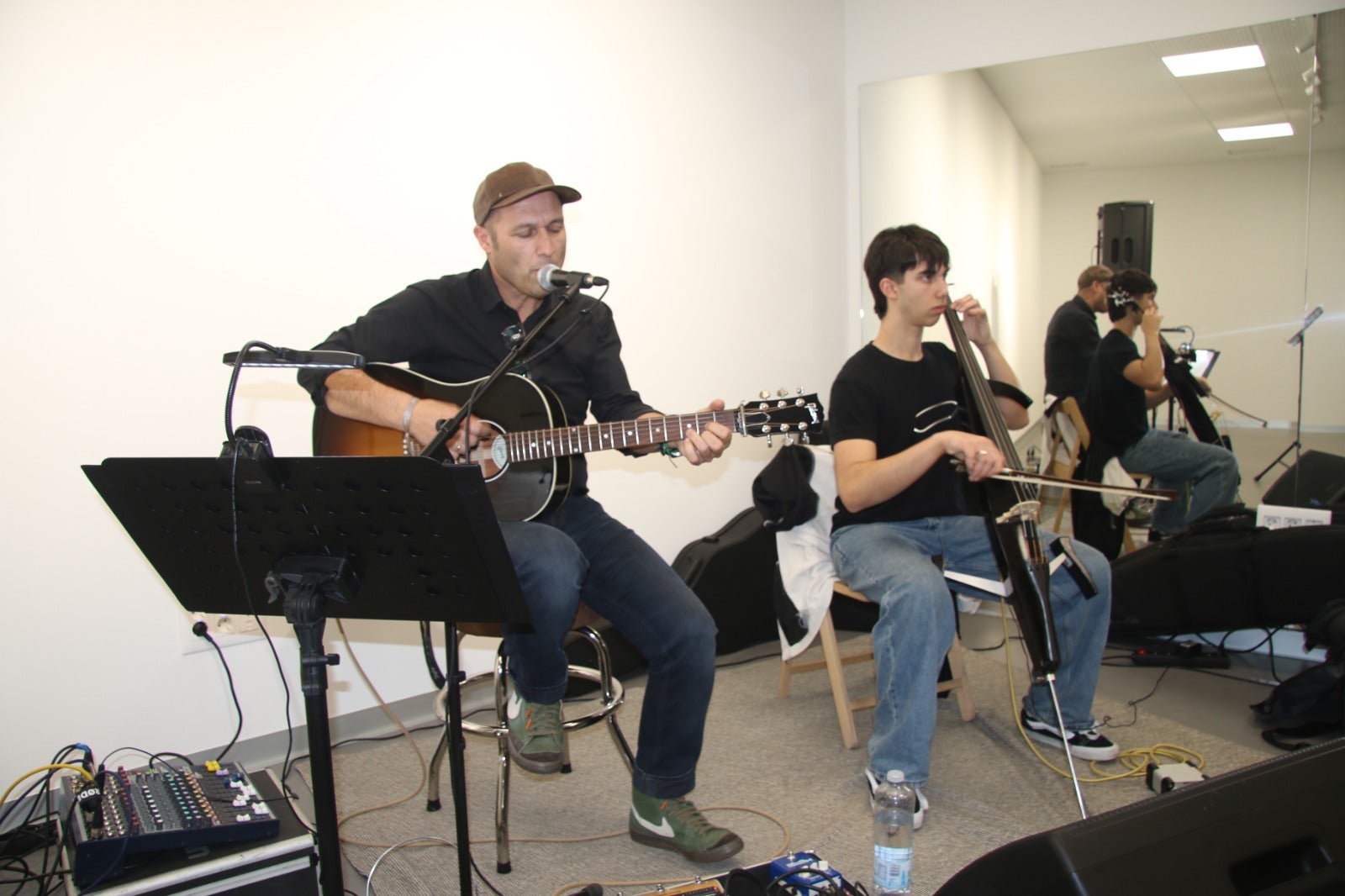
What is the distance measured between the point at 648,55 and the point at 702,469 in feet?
4.77

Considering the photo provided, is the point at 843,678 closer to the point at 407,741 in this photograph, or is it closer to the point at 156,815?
the point at 407,741

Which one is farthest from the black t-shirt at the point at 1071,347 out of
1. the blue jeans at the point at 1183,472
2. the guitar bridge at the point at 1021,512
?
the guitar bridge at the point at 1021,512

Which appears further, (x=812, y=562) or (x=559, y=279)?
(x=812, y=562)

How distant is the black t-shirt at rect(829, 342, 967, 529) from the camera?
2.53 metres

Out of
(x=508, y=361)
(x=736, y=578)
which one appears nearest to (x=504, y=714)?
(x=508, y=361)

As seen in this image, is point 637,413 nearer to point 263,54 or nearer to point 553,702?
point 553,702

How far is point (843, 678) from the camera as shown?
279cm

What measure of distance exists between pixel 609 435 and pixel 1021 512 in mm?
1029

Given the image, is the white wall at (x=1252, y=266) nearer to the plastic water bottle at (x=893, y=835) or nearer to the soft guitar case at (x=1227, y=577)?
the soft guitar case at (x=1227, y=577)

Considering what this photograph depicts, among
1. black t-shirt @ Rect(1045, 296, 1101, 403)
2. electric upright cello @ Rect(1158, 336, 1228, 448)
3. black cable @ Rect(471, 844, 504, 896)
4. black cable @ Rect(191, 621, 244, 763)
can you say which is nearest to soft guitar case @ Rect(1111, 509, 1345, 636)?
electric upright cello @ Rect(1158, 336, 1228, 448)

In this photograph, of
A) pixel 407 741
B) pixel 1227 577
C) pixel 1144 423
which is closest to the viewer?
pixel 407 741

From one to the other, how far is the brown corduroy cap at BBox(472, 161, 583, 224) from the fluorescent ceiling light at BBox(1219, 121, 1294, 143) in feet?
8.21

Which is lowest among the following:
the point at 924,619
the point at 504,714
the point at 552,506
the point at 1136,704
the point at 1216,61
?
the point at 1136,704

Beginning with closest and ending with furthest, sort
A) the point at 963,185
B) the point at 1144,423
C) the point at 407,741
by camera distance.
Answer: the point at 407,741
the point at 1144,423
the point at 963,185
